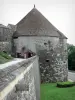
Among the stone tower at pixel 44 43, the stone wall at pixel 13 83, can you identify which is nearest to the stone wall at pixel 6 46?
the stone tower at pixel 44 43

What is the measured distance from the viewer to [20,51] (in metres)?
29.5

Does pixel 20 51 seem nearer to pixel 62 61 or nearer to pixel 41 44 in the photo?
pixel 41 44

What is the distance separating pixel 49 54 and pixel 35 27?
11.7 feet

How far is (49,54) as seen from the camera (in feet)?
98.2

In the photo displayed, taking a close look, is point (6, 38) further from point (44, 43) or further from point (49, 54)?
point (49, 54)

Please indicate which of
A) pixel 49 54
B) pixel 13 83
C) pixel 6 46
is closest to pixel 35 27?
pixel 49 54

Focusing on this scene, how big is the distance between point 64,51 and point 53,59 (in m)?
1.95

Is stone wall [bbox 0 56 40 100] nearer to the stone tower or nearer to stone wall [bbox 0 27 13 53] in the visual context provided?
stone wall [bbox 0 27 13 53]

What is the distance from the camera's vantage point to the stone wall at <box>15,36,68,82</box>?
29.0 meters

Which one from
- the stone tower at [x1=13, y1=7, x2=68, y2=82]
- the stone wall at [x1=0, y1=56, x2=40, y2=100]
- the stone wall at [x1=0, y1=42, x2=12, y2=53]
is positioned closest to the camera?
the stone wall at [x1=0, y1=56, x2=40, y2=100]

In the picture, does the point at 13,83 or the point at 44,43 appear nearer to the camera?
the point at 13,83

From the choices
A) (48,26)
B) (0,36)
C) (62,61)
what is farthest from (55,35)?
(0,36)

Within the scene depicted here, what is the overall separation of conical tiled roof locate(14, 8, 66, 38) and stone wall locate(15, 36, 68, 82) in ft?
1.57

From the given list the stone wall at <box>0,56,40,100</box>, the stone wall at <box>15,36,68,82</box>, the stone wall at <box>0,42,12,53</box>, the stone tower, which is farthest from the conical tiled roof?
the stone wall at <box>0,56,40,100</box>
